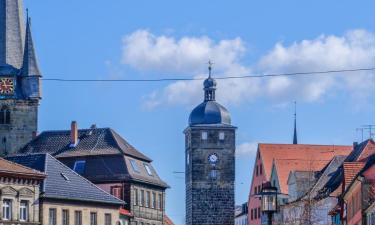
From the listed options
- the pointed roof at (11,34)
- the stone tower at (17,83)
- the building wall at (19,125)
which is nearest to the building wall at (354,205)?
the building wall at (19,125)

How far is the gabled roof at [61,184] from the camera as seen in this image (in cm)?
8906

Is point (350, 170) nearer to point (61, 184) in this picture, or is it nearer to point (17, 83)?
point (61, 184)

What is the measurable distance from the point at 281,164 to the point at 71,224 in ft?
123

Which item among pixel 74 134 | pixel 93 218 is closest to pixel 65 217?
pixel 93 218

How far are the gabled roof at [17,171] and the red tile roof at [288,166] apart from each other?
3633 centimetres

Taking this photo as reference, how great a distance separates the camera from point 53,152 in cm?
11681

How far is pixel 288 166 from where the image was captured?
12475cm

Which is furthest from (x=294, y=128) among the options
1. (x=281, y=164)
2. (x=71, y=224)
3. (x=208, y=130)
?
(x=71, y=224)

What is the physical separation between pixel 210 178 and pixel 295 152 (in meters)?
37.1

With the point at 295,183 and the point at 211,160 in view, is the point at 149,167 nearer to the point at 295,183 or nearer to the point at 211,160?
the point at 295,183

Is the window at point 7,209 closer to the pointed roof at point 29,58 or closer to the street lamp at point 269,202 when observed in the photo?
the street lamp at point 269,202

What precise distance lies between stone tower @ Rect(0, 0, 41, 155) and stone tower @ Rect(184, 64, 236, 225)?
90.4 feet

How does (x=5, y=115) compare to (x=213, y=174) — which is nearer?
(x=5, y=115)

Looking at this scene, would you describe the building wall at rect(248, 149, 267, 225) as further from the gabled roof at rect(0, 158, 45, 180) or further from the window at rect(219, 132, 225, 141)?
the gabled roof at rect(0, 158, 45, 180)
